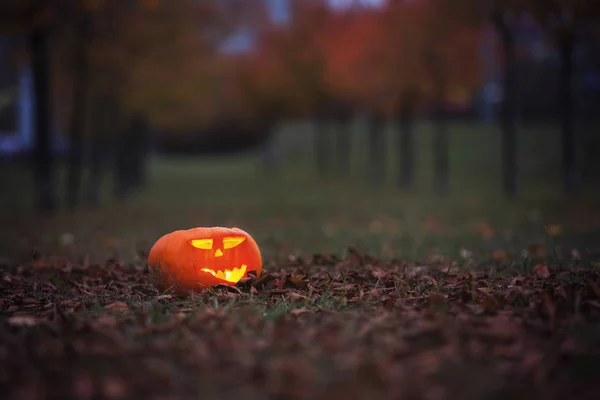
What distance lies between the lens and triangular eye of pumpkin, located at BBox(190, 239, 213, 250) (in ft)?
16.9

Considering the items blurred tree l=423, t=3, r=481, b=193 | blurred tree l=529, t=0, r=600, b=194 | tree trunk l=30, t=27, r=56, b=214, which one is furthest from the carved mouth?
blurred tree l=423, t=3, r=481, b=193

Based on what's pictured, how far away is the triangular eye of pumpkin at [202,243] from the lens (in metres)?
5.14

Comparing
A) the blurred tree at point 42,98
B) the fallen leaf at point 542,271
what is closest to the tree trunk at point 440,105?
the blurred tree at point 42,98

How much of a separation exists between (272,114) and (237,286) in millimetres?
31163

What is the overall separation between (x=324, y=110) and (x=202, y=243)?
25702 mm

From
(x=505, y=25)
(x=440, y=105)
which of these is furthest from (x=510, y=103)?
(x=440, y=105)

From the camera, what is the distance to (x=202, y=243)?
17.0ft

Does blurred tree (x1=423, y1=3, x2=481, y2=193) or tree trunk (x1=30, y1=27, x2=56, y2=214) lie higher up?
blurred tree (x1=423, y1=3, x2=481, y2=193)

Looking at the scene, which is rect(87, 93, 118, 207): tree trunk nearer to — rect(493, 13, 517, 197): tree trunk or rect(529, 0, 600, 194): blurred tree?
rect(493, 13, 517, 197): tree trunk

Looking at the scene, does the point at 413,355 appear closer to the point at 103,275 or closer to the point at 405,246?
the point at 103,275

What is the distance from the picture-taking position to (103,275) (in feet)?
18.6

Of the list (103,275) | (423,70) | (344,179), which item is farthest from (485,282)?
(344,179)

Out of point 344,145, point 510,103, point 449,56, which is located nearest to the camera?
point 510,103

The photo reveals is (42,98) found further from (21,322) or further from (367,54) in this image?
(21,322)
